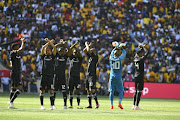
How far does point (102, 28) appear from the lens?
38594 millimetres

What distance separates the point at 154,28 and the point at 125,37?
3107 millimetres

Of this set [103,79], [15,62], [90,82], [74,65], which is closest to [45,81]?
[15,62]

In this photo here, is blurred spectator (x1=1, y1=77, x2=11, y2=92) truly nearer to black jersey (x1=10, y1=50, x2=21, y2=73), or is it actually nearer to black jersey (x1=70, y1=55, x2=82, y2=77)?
black jersey (x1=70, y1=55, x2=82, y2=77)

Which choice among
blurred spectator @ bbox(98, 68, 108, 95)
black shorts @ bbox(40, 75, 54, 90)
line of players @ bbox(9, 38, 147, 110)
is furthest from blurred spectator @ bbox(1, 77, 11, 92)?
black shorts @ bbox(40, 75, 54, 90)

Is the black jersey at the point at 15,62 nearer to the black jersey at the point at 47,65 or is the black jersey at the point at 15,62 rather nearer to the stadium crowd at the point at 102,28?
the black jersey at the point at 47,65

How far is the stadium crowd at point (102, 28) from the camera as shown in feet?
114

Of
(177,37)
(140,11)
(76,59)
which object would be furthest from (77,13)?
(76,59)

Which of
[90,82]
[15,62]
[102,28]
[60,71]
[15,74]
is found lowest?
[90,82]

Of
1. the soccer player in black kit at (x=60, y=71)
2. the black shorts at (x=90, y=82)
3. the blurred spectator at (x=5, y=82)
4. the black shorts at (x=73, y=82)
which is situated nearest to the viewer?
the soccer player in black kit at (x=60, y=71)

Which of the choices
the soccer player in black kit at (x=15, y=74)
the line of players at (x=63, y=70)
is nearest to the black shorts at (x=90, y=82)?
the line of players at (x=63, y=70)

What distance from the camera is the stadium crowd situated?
34844 mm

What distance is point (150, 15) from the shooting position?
4056cm

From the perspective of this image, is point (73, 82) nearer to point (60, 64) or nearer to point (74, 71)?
point (74, 71)

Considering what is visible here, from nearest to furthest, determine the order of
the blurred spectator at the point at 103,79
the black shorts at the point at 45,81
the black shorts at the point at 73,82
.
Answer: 1. the black shorts at the point at 45,81
2. the black shorts at the point at 73,82
3. the blurred spectator at the point at 103,79
